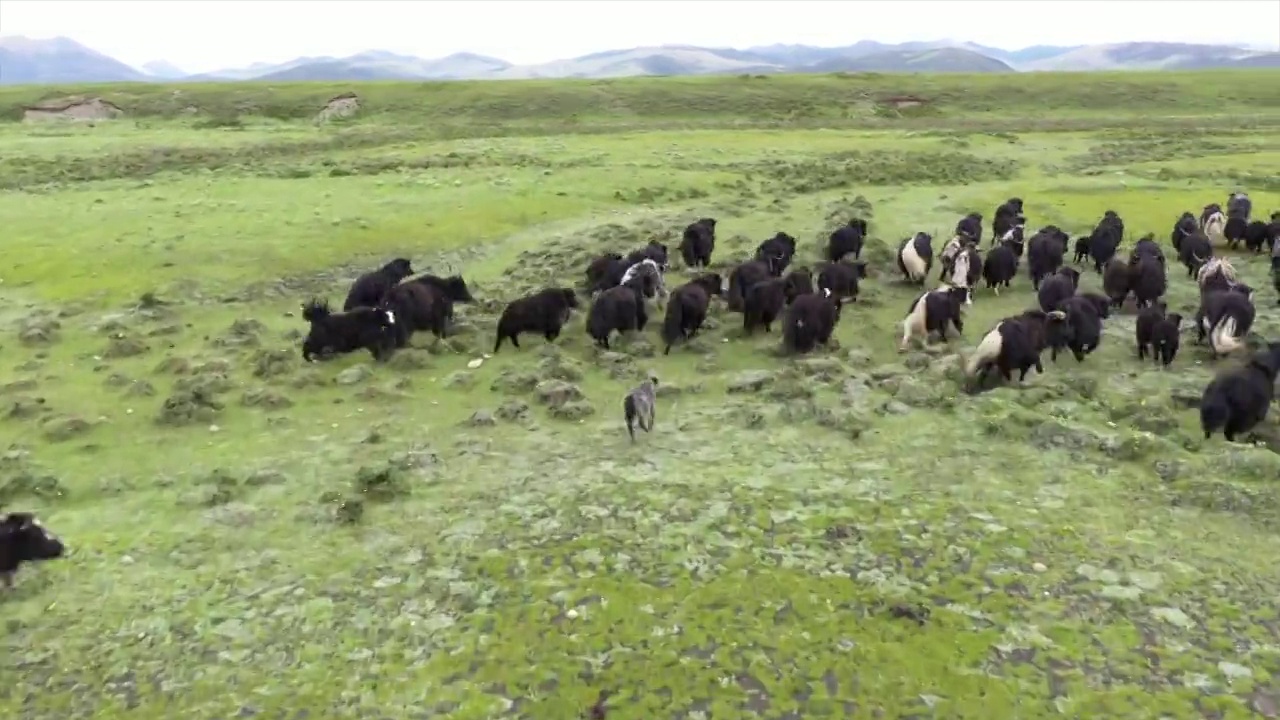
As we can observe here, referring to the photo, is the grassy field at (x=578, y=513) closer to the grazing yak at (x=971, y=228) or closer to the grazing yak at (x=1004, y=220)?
the grazing yak at (x=971, y=228)

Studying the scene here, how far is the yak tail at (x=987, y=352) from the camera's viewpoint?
12750 millimetres

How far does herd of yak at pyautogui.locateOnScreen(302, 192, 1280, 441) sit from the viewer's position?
1284 centimetres

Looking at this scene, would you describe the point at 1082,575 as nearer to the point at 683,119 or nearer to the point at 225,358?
the point at 225,358

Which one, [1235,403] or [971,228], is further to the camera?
[971,228]

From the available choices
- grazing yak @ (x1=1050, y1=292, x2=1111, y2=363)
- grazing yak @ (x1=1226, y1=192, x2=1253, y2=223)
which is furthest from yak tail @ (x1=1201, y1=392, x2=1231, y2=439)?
grazing yak @ (x1=1226, y1=192, x2=1253, y2=223)

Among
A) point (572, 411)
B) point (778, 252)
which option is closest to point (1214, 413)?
point (572, 411)

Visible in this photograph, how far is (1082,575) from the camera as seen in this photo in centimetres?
789

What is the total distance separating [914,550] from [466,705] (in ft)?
13.3

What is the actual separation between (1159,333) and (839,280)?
17.2 feet

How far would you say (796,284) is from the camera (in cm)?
1636

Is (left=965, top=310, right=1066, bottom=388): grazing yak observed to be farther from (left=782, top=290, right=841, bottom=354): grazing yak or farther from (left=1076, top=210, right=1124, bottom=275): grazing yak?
(left=1076, top=210, right=1124, bottom=275): grazing yak

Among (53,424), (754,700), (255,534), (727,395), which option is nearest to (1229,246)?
(727,395)

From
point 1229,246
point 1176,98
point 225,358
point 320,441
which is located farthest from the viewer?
point 1176,98

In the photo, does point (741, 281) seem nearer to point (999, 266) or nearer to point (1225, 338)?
point (999, 266)
